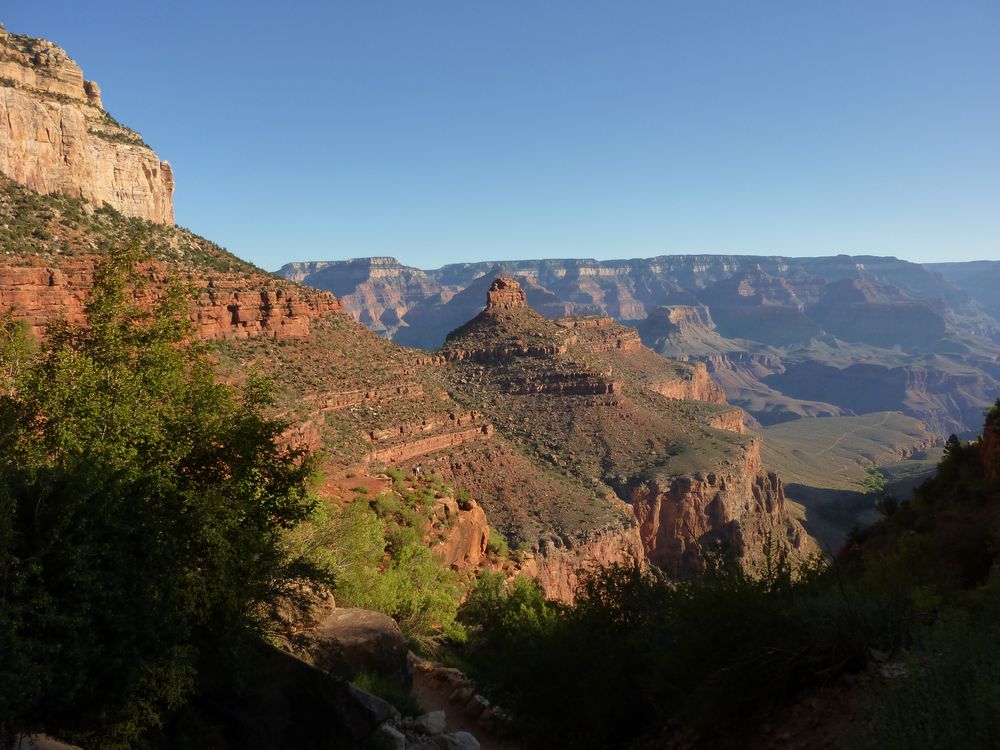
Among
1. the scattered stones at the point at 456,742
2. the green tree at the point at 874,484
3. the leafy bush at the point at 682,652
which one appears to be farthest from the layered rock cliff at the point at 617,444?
the green tree at the point at 874,484

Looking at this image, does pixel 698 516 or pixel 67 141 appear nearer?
pixel 67 141

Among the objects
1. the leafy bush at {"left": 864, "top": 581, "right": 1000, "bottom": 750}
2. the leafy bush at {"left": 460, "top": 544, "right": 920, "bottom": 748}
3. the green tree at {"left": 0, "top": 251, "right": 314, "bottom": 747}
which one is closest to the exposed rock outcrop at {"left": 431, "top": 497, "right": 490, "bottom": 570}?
the leafy bush at {"left": 460, "top": 544, "right": 920, "bottom": 748}

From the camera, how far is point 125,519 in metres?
9.52

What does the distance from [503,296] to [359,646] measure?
7635 cm

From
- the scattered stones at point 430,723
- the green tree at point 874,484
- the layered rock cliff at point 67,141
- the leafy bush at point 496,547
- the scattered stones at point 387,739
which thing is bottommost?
the green tree at point 874,484

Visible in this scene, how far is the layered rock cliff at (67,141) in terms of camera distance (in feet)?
137

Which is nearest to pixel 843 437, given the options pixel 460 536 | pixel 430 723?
pixel 460 536

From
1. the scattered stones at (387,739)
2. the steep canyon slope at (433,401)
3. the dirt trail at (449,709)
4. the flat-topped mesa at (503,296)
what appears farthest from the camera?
the flat-topped mesa at (503,296)

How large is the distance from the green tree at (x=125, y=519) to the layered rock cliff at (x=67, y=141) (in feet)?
119

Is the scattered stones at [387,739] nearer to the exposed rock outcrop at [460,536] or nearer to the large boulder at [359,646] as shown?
the large boulder at [359,646]

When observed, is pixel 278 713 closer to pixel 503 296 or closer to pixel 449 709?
pixel 449 709

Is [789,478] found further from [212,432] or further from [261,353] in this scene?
[212,432]

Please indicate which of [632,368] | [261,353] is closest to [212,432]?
[261,353]

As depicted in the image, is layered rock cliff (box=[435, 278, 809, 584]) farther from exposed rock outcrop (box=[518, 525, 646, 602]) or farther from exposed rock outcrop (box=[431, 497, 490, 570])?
exposed rock outcrop (box=[431, 497, 490, 570])
